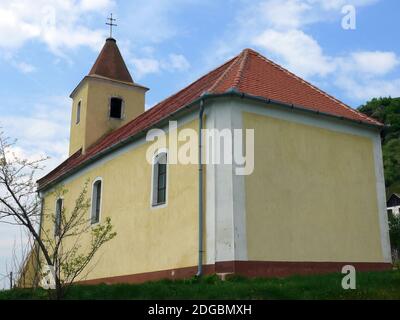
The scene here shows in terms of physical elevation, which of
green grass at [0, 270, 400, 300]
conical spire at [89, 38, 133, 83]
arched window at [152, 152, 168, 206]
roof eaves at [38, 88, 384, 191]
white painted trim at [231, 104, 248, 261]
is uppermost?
conical spire at [89, 38, 133, 83]

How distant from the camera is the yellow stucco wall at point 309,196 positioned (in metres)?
12.9

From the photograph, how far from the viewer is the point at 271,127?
1367cm

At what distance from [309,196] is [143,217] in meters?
4.80

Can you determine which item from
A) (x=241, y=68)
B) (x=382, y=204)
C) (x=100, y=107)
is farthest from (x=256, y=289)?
(x=100, y=107)

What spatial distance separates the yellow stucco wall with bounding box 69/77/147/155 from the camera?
83.6ft

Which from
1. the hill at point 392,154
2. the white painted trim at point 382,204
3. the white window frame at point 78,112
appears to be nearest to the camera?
the white painted trim at point 382,204

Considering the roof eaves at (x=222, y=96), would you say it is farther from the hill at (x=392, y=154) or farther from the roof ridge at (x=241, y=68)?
the hill at (x=392, y=154)

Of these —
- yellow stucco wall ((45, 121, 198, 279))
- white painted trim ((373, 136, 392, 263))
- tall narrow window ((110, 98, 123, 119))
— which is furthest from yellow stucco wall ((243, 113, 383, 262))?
tall narrow window ((110, 98, 123, 119))

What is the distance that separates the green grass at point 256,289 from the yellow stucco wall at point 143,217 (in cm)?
170

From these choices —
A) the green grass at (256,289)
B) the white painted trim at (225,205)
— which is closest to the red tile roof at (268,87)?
the white painted trim at (225,205)

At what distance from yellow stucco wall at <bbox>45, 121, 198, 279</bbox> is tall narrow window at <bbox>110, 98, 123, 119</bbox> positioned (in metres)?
7.40

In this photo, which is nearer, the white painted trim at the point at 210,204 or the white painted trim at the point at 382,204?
the white painted trim at the point at 210,204

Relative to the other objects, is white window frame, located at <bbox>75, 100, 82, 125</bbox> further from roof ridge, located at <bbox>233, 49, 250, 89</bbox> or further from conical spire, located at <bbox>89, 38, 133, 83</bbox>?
roof ridge, located at <bbox>233, 49, 250, 89</bbox>
